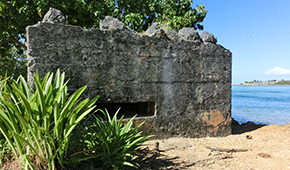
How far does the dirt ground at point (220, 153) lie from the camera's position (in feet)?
7.47

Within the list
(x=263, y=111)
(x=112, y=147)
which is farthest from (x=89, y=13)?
(x=263, y=111)

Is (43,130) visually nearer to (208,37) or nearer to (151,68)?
(151,68)

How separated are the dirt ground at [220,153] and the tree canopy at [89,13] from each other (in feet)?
8.76

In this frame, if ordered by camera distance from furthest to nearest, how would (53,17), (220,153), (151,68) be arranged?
(151,68) → (220,153) → (53,17)

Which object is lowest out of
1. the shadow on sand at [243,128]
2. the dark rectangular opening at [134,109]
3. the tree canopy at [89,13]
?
the shadow on sand at [243,128]

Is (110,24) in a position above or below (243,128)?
above

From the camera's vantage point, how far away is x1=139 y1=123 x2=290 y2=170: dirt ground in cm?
228

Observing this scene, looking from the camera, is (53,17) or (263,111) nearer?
(53,17)

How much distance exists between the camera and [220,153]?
2672 mm

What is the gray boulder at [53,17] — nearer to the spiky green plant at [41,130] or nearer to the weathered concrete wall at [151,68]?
the weathered concrete wall at [151,68]

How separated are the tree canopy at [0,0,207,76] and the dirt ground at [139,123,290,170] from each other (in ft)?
8.76

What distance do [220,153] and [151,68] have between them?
149 centimetres

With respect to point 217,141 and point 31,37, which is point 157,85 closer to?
point 217,141

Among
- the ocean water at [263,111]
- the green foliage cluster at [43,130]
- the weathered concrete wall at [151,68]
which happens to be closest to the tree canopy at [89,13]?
the weathered concrete wall at [151,68]
